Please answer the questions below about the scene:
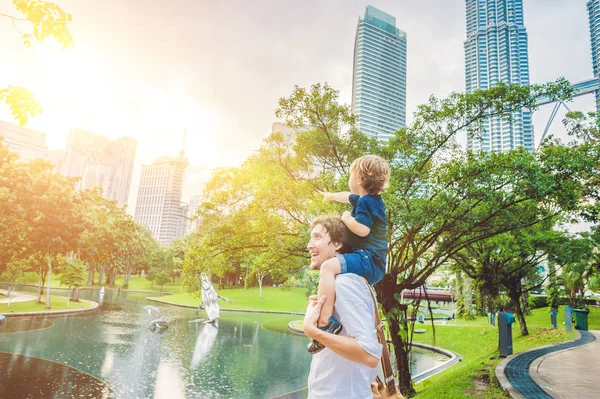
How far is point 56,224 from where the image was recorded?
2362 centimetres

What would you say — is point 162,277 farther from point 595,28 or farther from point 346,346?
point 595,28

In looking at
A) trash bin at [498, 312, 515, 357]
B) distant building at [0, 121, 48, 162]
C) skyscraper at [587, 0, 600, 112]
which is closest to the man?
trash bin at [498, 312, 515, 357]

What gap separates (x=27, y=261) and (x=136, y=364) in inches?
766

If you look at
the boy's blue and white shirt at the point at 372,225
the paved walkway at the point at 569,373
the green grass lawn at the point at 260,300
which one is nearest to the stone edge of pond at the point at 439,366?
the paved walkway at the point at 569,373

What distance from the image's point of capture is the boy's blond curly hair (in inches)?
81.8

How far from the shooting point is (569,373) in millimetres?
7984

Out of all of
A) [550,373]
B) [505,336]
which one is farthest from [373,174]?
[505,336]

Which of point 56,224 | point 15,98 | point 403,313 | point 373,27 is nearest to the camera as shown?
point 15,98

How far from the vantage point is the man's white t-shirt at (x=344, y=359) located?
1.55 m

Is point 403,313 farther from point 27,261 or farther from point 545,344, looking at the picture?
point 27,261

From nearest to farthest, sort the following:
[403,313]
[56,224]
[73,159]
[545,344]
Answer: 1. [403,313]
2. [545,344]
3. [56,224]
4. [73,159]

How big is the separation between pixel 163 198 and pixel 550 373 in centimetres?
18362

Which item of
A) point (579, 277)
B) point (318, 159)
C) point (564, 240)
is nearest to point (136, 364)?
point (318, 159)

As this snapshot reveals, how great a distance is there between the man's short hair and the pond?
10904mm
